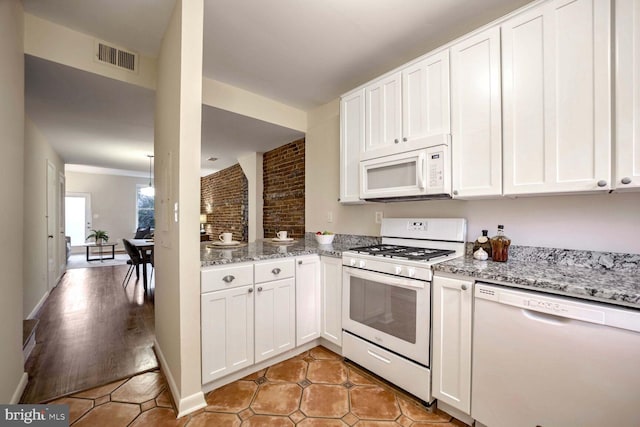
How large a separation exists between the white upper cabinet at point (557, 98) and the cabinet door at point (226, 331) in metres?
1.81

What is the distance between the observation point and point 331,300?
7.29 feet

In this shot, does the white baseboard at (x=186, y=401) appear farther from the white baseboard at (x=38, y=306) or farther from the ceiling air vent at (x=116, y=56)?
the white baseboard at (x=38, y=306)

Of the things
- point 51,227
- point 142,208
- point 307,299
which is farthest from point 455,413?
point 142,208

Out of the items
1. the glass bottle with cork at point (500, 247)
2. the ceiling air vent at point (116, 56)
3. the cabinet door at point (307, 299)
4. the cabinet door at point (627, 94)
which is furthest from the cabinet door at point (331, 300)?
the ceiling air vent at point (116, 56)

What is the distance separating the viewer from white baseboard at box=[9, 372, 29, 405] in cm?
155

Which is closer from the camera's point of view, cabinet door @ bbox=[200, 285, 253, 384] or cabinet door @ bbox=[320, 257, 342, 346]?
cabinet door @ bbox=[200, 285, 253, 384]

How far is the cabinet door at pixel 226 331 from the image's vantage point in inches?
66.3

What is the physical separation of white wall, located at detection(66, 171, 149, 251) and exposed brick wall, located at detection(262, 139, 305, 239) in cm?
676

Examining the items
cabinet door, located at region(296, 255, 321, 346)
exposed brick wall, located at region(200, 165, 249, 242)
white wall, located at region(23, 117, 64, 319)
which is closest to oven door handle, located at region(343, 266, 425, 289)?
cabinet door, located at region(296, 255, 321, 346)

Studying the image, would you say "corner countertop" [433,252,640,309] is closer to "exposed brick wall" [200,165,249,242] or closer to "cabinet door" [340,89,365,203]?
"cabinet door" [340,89,365,203]

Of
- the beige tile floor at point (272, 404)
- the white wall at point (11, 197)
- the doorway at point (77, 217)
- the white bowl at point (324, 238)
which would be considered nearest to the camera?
the white wall at point (11, 197)

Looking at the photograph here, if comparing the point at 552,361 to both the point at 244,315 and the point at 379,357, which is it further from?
the point at 244,315

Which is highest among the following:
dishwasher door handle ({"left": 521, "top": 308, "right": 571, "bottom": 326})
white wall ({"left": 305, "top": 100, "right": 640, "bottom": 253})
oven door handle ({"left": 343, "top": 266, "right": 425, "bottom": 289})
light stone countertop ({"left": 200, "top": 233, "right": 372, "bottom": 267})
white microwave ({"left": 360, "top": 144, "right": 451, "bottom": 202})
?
white microwave ({"left": 360, "top": 144, "right": 451, "bottom": 202})

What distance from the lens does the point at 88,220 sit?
26.0 ft
